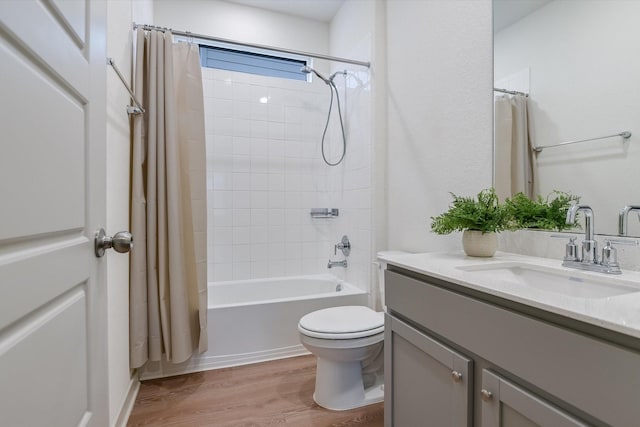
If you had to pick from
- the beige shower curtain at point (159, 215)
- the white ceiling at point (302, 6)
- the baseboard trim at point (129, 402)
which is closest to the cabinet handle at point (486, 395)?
the baseboard trim at point (129, 402)

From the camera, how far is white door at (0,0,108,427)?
0.44m

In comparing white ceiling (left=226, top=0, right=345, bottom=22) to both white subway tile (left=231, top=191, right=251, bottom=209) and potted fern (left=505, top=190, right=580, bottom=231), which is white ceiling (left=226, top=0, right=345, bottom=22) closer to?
white subway tile (left=231, top=191, right=251, bottom=209)

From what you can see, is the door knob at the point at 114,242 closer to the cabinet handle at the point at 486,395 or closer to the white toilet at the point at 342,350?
the cabinet handle at the point at 486,395

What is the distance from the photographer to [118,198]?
61.0 inches

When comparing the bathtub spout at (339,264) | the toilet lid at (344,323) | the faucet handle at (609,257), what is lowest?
the toilet lid at (344,323)

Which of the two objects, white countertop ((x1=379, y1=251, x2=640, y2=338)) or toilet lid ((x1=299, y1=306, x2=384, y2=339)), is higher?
white countertop ((x1=379, y1=251, x2=640, y2=338))

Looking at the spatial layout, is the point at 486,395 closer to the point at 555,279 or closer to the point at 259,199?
the point at 555,279

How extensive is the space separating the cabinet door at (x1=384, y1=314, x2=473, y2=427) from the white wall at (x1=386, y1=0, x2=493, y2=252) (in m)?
0.71

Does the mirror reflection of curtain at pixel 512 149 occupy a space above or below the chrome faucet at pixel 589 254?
above

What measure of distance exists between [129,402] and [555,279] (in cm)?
200

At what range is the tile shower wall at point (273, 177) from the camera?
2.75m

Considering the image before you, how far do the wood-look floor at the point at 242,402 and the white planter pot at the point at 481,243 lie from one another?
0.97m

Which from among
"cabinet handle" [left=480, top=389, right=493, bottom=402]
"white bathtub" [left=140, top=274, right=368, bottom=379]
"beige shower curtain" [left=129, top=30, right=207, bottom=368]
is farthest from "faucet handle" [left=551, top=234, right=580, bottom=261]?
"beige shower curtain" [left=129, top=30, right=207, bottom=368]

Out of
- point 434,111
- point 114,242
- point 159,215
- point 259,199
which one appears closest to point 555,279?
point 434,111
